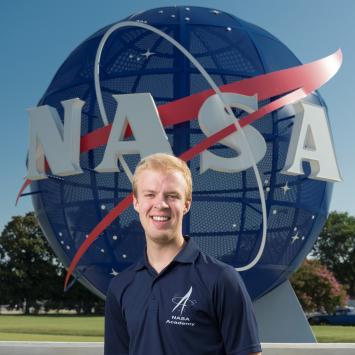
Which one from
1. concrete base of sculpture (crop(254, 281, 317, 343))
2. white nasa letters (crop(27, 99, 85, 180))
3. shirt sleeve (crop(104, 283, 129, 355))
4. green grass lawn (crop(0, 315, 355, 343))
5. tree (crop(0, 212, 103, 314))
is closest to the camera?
shirt sleeve (crop(104, 283, 129, 355))

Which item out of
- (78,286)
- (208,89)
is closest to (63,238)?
(208,89)

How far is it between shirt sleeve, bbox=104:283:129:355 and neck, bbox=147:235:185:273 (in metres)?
0.27

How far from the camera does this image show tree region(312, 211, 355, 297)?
55469mm

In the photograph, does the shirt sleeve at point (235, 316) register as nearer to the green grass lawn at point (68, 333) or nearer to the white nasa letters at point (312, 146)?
the white nasa letters at point (312, 146)

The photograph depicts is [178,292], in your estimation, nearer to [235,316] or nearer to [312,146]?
[235,316]

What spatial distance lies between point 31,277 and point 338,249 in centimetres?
2495

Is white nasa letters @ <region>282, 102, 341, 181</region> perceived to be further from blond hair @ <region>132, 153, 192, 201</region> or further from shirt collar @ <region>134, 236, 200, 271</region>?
blond hair @ <region>132, 153, 192, 201</region>

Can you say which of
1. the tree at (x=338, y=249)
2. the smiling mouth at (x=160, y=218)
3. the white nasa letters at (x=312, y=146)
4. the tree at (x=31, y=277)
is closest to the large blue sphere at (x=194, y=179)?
the white nasa letters at (x=312, y=146)

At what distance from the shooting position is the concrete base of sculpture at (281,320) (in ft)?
42.4

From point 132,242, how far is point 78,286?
36915 millimetres

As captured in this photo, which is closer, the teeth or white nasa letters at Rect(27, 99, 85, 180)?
the teeth

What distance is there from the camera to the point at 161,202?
2391 mm

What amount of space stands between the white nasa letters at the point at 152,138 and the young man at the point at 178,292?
27.2 feet

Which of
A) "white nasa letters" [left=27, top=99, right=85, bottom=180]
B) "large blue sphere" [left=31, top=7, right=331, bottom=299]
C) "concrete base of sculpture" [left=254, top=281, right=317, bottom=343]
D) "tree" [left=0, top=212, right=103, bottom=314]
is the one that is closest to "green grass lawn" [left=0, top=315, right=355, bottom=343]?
"large blue sphere" [left=31, top=7, right=331, bottom=299]
